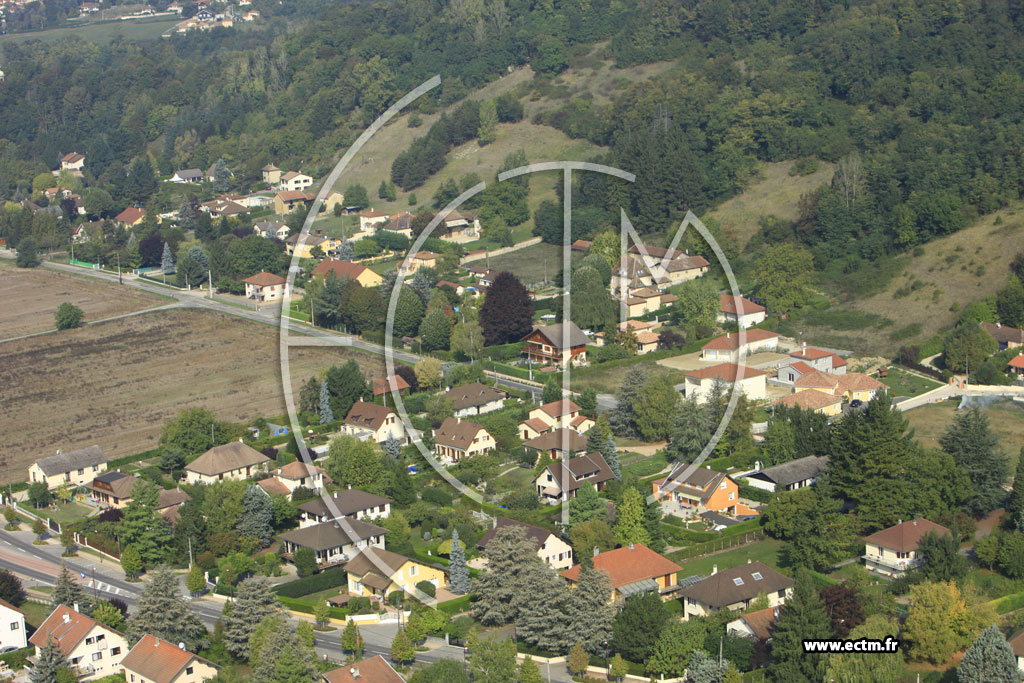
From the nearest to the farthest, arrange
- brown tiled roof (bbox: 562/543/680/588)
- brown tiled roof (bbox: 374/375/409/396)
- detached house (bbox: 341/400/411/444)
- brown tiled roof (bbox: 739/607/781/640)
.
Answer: brown tiled roof (bbox: 739/607/781/640) → brown tiled roof (bbox: 562/543/680/588) → detached house (bbox: 341/400/411/444) → brown tiled roof (bbox: 374/375/409/396)

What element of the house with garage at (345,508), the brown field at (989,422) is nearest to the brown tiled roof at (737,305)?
the brown field at (989,422)

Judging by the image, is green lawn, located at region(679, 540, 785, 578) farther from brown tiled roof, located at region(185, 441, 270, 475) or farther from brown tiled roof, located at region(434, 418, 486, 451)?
brown tiled roof, located at region(185, 441, 270, 475)

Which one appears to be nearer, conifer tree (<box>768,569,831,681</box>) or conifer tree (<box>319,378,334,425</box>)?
conifer tree (<box>768,569,831,681</box>)

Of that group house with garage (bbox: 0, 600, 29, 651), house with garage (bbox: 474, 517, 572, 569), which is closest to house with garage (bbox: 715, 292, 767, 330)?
house with garage (bbox: 474, 517, 572, 569)

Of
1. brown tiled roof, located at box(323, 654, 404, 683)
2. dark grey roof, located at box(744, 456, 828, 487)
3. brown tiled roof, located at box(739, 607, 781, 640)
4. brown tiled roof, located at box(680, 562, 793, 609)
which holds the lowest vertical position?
dark grey roof, located at box(744, 456, 828, 487)

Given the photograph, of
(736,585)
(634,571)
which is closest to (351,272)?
(634,571)

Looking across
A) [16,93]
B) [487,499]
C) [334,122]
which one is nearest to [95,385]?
[487,499]

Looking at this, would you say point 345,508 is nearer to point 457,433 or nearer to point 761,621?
point 457,433
